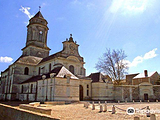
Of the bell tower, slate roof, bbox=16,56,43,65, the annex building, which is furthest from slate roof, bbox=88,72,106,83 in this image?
the bell tower

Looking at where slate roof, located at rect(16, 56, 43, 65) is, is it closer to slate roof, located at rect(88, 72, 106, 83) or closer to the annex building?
the annex building

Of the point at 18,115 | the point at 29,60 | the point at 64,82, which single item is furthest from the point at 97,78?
the point at 18,115

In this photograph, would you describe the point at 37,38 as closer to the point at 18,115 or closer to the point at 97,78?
the point at 97,78

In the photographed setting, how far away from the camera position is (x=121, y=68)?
31.8 m

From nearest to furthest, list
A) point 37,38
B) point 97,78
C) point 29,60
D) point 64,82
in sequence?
point 64,82 < point 97,78 < point 29,60 < point 37,38

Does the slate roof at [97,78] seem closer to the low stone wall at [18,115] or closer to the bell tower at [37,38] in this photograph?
the bell tower at [37,38]

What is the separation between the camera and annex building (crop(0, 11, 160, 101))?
22.3m

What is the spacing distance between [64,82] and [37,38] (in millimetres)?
19926

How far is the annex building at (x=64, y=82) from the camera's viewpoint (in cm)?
2231

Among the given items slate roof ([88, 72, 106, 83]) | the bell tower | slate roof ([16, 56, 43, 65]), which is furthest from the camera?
the bell tower

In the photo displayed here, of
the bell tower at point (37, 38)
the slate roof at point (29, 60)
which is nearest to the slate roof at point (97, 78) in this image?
the slate roof at point (29, 60)

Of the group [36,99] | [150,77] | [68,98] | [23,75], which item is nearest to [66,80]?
[68,98]

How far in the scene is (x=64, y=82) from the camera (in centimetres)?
2212

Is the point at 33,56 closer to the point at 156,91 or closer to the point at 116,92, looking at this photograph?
the point at 116,92
